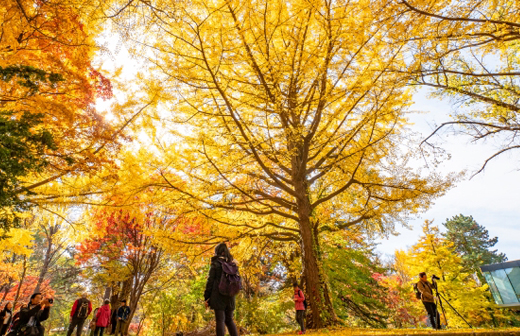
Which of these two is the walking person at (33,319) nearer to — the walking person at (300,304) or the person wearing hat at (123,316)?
the person wearing hat at (123,316)

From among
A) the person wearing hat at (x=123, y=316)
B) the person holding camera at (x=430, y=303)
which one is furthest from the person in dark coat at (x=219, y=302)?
the person wearing hat at (x=123, y=316)

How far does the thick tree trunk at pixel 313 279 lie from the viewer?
15.1 feet

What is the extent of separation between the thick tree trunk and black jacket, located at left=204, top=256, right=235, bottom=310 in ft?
7.53

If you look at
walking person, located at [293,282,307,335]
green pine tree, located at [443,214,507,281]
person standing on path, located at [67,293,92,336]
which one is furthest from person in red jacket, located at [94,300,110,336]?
green pine tree, located at [443,214,507,281]

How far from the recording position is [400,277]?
83.6 feet

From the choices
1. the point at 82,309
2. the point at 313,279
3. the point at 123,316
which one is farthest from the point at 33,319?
the point at 313,279

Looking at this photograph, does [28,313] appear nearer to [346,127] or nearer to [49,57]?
[49,57]

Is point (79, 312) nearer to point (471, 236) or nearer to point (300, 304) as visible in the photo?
point (300, 304)

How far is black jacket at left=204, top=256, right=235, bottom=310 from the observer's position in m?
2.91

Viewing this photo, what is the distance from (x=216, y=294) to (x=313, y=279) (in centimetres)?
255

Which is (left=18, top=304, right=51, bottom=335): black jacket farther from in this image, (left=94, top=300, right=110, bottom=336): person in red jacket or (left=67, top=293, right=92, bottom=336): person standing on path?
(left=94, top=300, right=110, bottom=336): person in red jacket

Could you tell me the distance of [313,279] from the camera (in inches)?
189

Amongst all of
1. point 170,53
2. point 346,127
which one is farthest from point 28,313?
point 346,127

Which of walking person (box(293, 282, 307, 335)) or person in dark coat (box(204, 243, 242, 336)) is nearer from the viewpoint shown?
person in dark coat (box(204, 243, 242, 336))
